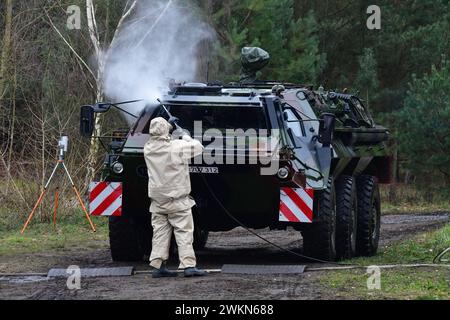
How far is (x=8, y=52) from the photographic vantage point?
66.1 ft

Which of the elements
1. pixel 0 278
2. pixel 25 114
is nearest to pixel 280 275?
pixel 0 278

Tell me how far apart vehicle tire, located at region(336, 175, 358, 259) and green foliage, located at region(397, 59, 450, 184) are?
39.6ft

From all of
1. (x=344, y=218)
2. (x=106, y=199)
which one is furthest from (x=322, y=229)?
(x=106, y=199)

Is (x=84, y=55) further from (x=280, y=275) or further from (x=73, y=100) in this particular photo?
(x=280, y=275)

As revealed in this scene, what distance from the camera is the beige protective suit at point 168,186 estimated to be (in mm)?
10727

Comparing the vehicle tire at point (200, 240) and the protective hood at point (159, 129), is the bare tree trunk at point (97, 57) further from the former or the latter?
the protective hood at point (159, 129)

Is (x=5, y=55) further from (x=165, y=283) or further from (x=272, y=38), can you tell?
(x=165, y=283)

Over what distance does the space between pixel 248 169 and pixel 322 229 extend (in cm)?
118

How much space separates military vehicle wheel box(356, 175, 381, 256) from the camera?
1382 centimetres

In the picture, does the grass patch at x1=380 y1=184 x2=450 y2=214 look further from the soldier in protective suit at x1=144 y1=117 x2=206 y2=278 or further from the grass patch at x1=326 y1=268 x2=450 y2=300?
the soldier in protective suit at x1=144 y1=117 x2=206 y2=278

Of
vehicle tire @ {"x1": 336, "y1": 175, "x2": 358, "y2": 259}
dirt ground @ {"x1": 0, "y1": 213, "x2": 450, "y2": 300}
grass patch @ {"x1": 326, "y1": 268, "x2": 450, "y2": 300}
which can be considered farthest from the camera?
vehicle tire @ {"x1": 336, "y1": 175, "x2": 358, "y2": 259}

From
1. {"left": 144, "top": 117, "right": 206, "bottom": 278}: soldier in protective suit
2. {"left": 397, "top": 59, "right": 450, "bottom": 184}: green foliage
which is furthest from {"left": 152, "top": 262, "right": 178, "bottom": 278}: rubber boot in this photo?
{"left": 397, "top": 59, "right": 450, "bottom": 184}: green foliage

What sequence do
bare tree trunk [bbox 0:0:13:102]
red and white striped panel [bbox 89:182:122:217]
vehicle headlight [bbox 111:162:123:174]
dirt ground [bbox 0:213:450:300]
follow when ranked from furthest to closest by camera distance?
bare tree trunk [bbox 0:0:13:102], red and white striped panel [bbox 89:182:122:217], vehicle headlight [bbox 111:162:123:174], dirt ground [bbox 0:213:450:300]

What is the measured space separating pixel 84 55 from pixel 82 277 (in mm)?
12678
